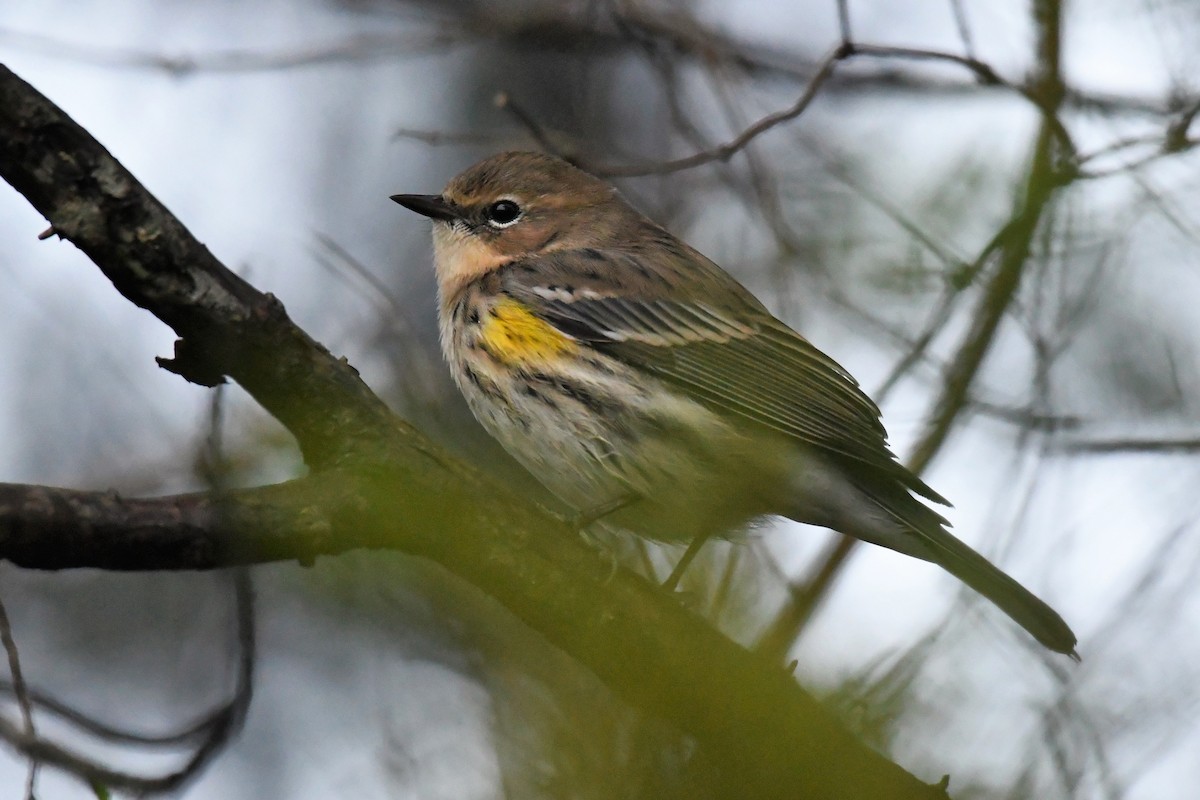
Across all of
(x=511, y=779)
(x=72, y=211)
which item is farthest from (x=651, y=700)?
(x=72, y=211)

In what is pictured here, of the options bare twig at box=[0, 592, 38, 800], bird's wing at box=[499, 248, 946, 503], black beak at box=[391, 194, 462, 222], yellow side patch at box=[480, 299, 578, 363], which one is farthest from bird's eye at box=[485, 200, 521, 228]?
bare twig at box=[0, 592, 38, 800]

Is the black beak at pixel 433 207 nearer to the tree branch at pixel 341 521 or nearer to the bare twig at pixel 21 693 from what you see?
the tree branch at pixel 341 521

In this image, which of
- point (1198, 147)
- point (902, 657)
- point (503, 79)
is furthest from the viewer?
point (503, 79)

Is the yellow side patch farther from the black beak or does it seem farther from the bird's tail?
the bird's tail

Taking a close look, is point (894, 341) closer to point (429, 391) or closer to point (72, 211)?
point (429, 391)

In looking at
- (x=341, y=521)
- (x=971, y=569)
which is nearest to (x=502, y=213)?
(x=971, y=569)

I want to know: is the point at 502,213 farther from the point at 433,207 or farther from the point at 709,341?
the point at 709,341

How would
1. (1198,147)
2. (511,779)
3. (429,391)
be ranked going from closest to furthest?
(511,779)
(1198,147)
(429,391)
